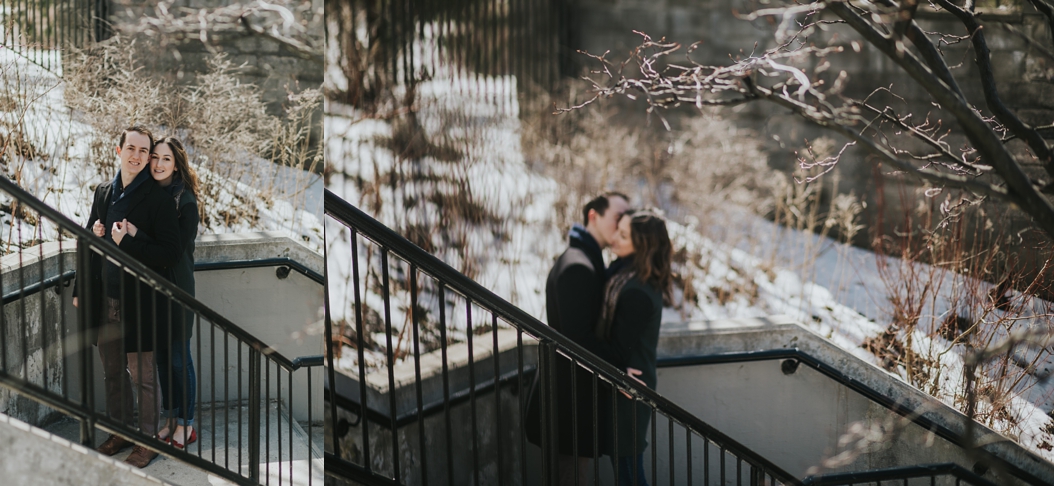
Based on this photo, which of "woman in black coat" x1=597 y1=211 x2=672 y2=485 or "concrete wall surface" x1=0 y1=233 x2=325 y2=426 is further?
"woman in black coat" x1=597 y1=211 x2=672 y2=485

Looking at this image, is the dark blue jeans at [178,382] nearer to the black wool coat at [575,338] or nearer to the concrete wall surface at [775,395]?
the black wool coat at [575,338]

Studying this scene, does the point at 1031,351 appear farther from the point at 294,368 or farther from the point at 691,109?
the point at 691,109

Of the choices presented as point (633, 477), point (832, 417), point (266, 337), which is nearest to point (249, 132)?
point (266, 337)

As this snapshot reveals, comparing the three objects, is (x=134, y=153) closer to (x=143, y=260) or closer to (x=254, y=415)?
(x=143, y=260)

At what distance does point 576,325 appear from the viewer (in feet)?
10.2

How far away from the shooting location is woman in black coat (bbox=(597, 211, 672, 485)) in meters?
3.05

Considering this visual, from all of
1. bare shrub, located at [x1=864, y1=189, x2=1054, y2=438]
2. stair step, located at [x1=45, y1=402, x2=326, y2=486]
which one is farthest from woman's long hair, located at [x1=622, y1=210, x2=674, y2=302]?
stair step, located at [x1=45, y1=402, x2=326, y2=486]

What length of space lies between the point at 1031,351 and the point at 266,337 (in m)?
2.86

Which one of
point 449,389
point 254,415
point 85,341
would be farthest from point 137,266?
point 449,389

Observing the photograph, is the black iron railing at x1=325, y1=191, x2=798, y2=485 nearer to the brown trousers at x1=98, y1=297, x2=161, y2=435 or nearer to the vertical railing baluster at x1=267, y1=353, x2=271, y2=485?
the vertical railing baluster at x1=267, y1=353, x2=271, y2=485

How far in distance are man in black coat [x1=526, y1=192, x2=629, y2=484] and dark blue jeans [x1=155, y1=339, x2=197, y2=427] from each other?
4.22 feet

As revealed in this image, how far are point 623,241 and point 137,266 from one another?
1880 millimetres

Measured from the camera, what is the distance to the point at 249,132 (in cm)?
257

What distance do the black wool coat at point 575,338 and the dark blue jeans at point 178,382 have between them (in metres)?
1.28
